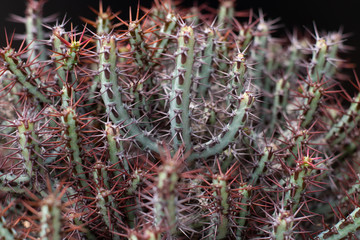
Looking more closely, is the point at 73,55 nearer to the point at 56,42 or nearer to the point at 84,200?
the point at 56,42

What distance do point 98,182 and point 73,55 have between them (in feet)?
1.48

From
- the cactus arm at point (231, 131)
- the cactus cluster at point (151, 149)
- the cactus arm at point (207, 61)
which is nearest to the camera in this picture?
the cactus cluster at point (151, 149)

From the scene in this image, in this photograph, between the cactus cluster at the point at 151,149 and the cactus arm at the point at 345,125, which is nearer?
the cactus cluster at the point at 151,149

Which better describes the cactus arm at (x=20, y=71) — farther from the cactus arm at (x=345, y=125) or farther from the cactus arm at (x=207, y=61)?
the cactus arm at (x=345, y=125)

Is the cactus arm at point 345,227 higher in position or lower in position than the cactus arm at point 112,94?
lower

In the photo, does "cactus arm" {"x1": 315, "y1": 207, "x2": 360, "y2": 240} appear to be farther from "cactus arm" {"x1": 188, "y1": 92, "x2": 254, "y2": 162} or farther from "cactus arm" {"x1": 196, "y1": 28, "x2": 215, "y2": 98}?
"cactus arm" {"x1": 196, "y1": 28, "x2": 215, "y2": 98}

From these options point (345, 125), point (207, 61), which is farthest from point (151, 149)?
point (345, 125)

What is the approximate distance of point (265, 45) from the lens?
204cm

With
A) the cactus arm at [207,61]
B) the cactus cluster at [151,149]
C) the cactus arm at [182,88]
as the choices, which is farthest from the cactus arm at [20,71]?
the cactus arm at [207,61]

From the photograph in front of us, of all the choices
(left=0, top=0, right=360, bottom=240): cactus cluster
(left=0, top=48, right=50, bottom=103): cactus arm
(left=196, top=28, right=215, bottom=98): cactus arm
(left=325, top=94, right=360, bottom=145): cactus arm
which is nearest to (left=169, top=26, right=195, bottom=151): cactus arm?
(left=0, top=0, right=360, bottom=240): cactus cluster

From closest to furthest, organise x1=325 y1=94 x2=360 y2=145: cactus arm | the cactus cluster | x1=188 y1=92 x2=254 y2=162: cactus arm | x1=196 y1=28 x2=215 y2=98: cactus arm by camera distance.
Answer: the cactus cluster → x1=188 y1=92 x2=254 y2=162: cactus arm → x1=196 y1=28 x2=215 y2=98: cactus arm → x1=325 y1=94 x2=360 y2=145: cactus arm

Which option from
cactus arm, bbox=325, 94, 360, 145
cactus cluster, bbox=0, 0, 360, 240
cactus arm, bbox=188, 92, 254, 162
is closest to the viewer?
cactus cluster, bbox=0, 0, 360, 240

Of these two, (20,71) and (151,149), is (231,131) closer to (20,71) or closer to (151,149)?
(151,149)

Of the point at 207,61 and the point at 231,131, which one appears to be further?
the point at 207,61
